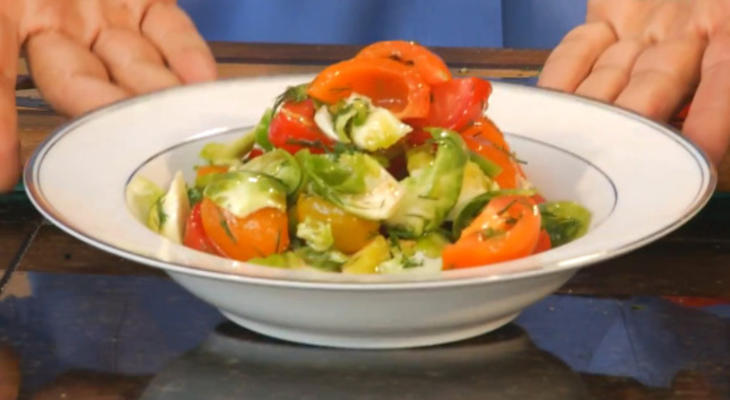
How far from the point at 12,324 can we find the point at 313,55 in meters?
0.75

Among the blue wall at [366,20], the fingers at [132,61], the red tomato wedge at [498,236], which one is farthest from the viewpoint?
the blue wall at [366,20]

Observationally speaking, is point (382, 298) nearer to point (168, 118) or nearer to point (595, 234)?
point (595, 234)

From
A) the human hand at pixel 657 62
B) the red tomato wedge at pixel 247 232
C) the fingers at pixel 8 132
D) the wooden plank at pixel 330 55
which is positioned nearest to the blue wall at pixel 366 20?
the wooden plank at pixel 330 55

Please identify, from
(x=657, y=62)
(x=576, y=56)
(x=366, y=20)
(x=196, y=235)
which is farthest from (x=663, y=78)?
(x=366, y=20)

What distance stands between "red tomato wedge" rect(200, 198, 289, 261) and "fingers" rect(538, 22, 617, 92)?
57cm

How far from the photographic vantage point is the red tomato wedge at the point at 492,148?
0.87m

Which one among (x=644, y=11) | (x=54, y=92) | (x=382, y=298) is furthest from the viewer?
(x=644, y=11)

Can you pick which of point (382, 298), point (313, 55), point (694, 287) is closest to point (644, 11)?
point (313, 55)

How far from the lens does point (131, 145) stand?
0.94 m

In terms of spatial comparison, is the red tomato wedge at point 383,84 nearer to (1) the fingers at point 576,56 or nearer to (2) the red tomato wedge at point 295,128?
(2) the red tomato wedge at point 295,128

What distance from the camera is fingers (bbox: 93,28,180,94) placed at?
4.08ft

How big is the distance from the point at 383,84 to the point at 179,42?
1.83 feet

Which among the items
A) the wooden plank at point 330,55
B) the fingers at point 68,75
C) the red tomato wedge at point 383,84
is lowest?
the wooden plank at point 330,55

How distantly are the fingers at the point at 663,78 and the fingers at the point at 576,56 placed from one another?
81 millimetres
